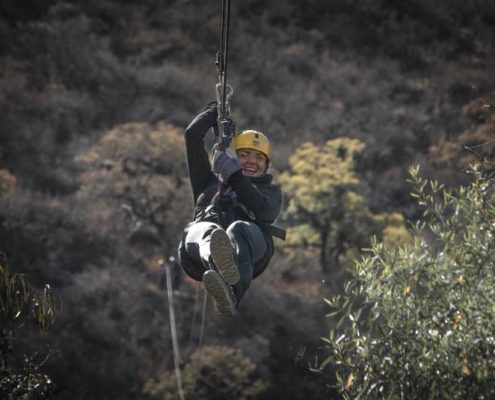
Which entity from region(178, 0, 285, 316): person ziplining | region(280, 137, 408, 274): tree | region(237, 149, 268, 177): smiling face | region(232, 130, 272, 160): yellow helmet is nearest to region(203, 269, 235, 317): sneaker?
region(178, 0, 285, 316): person ziplining

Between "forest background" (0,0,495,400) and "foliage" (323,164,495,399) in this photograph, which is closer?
"foliage" (323,164,495,399)

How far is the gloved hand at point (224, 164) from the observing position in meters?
7.57

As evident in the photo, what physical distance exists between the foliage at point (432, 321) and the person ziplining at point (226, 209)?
2.96 feet

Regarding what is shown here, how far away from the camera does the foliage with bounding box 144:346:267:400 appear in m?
28.9

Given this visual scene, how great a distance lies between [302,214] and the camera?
3738 centimetres

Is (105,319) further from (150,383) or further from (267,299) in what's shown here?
(267,299)

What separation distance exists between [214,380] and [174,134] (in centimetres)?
1192

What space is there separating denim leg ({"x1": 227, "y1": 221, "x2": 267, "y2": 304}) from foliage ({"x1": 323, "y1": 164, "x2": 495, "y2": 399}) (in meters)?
0.84

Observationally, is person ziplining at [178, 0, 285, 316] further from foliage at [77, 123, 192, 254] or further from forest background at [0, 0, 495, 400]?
foliage at [77, 123, 192, 254]

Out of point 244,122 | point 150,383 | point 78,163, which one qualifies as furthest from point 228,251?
point 244,122

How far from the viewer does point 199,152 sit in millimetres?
7957

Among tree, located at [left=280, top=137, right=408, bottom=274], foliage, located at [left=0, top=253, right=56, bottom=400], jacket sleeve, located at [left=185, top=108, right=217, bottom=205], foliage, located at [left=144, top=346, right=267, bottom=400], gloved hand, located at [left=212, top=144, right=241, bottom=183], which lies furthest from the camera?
tree, located at [left=280, top=137, right=408, bottom=274]

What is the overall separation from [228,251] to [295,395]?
80.1ft

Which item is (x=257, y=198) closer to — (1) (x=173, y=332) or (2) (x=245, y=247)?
(2) (x=245, y=247)
